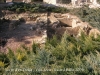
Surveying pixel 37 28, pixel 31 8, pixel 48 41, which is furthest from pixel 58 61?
pixel 31 8

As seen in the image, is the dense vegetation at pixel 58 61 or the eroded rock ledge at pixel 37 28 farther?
the eroded rock ledge at pixel 37 28

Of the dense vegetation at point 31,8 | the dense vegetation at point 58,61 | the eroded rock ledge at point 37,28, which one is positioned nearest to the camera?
the dense vegetation at point 58,61

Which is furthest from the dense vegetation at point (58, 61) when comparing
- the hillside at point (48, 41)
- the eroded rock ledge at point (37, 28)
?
the eroded rock ledge at point (37, 28)

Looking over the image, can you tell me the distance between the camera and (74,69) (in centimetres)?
589

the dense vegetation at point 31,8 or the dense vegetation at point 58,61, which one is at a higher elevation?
the dense vegetation at point 31,8

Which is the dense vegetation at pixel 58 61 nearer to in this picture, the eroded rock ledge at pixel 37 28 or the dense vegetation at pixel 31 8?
the eroded rock ledge at pixel 37 28

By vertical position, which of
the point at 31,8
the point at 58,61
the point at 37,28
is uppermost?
the point at 31,8

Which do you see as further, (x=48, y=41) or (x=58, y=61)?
(x=48, y=41)

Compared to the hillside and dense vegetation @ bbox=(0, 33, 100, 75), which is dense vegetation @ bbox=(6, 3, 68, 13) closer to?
the hillside

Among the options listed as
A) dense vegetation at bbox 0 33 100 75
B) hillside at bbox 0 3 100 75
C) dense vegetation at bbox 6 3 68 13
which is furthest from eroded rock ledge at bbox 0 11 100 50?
dense vegetation at bbox 0 33 100 75

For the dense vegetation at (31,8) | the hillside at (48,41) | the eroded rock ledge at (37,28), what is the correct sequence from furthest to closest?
1. the dense vegetation at (31,8)
2. the eroded rock ledge at (37,28)
3. the hillside at (48,41)

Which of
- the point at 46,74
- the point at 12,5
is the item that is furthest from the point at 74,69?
the point at 12,5

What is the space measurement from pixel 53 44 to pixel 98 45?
6.20ft

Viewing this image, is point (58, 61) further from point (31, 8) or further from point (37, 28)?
point (31, 8)
